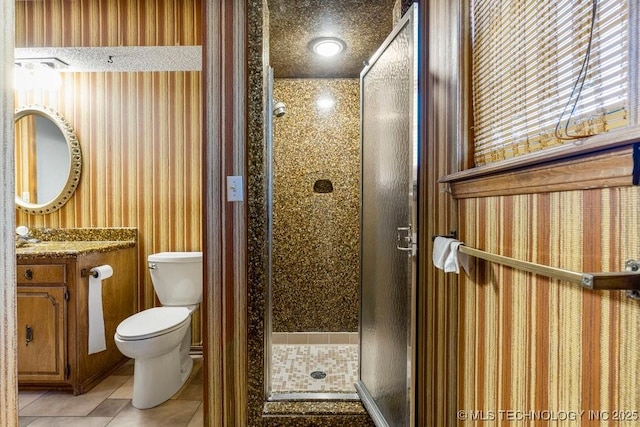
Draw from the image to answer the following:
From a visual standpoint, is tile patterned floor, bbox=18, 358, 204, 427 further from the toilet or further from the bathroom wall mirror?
the bathroom wall mirror

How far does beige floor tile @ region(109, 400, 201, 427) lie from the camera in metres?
1.74

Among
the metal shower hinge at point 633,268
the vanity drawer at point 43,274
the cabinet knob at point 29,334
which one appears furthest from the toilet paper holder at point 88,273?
the metal shower hinge at point 633,268

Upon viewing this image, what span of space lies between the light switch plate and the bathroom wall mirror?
191 centimetres

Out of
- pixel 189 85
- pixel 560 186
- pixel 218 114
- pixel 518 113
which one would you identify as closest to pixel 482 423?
pixel 560 186

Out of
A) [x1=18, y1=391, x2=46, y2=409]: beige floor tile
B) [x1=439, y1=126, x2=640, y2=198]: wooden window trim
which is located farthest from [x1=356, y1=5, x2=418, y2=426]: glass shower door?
[x1=18, y1=391, x2=46, y2=409]: beige floor tile

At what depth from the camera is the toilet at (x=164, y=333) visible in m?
1.80

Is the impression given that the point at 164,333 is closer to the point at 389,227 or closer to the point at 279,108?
the point at 389,227

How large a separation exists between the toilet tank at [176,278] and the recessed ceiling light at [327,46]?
1762 mm

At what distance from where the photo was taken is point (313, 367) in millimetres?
2252

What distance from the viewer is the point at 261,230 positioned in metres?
1.56

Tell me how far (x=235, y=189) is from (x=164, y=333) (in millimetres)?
1036

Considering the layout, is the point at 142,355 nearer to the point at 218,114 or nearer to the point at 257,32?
the point at 218,114

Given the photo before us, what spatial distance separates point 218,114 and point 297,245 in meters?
1.41

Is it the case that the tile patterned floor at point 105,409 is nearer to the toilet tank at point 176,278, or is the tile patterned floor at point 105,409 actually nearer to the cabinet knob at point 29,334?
the cabinet knob at point 29,334
